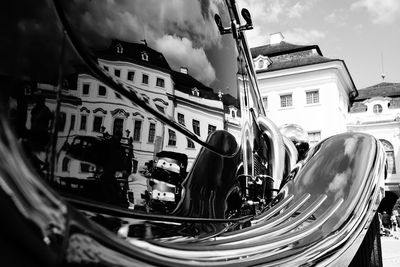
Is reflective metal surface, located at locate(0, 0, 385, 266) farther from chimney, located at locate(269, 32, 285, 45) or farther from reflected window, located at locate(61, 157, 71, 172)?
chimney, located at locate(269, 32, 285, 45)

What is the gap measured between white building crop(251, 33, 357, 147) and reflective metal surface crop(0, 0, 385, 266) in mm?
25062

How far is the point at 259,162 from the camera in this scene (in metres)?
1.74

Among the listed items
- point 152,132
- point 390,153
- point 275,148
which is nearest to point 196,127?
point 152,132

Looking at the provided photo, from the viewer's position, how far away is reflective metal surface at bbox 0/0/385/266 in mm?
435

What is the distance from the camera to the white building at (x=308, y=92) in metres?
26.3

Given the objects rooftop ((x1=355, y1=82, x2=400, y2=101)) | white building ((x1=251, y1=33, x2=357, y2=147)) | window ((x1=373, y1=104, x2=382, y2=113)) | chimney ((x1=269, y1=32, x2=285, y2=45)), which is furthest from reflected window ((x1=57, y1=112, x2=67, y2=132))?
rooftop ((x1=355, y1=82, x2=400, y2=101))

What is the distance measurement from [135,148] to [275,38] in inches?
1295

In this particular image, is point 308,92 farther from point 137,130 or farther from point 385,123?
point 137,130

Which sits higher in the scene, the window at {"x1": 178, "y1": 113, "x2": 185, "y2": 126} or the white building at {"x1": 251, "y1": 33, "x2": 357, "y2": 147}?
the white building at {"x1": 251, "y1": 33, "x2": 357, "y2": 147}

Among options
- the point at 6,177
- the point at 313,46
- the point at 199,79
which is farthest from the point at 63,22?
the point at 313,46

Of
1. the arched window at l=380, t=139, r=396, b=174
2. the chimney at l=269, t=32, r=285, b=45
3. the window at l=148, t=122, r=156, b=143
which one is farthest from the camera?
the chimney at l=269, t=32, r=285, b=45

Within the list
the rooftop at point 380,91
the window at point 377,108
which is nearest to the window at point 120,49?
the window at point 377,108

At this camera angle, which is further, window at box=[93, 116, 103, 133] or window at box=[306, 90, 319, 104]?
window at box=[306, 90, 319, 104]

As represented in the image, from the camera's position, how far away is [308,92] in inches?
1052
